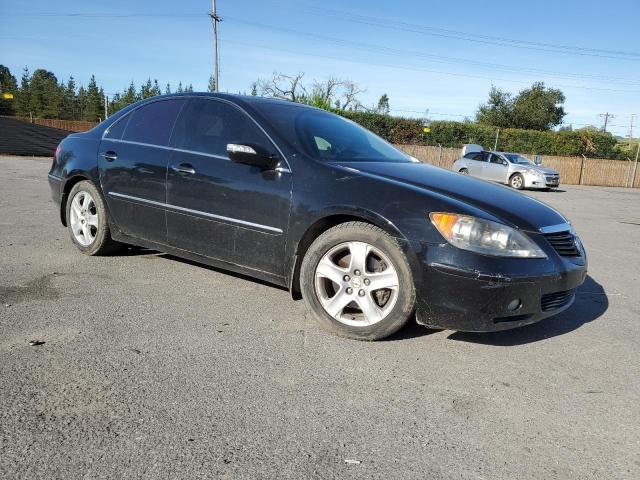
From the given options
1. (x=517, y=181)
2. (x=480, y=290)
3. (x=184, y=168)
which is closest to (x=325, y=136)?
(x=184, y=168)

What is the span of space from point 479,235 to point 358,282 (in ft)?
2.52

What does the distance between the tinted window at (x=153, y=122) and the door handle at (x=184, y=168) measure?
0.30m

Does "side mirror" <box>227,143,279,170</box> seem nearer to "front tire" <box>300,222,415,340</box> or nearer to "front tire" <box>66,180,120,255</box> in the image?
"front tire" <box>300,222,415,340</box>

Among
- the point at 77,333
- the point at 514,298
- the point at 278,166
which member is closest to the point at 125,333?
the point at 77,333

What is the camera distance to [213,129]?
3971 mm

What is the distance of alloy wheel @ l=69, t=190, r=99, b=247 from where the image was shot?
4.80 m

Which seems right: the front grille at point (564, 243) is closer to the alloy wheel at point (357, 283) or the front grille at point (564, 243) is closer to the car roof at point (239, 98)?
the alloy wheel at point (357, 283)

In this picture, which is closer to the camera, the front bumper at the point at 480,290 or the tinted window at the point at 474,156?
the front bumper at the point at 480,290

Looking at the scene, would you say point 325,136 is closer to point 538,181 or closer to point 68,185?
point 68,185

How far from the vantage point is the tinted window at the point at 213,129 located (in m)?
3.78

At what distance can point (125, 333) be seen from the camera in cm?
310

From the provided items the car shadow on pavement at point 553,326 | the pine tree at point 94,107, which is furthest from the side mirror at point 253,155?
the pine tree at point 94,107

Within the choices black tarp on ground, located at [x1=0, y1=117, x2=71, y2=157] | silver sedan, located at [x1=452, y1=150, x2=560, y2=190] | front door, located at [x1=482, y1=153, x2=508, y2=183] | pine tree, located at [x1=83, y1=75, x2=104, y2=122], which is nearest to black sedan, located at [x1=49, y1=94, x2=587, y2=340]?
silver sedan, located at [x1=452, y1=150, x2=560, y2=190]

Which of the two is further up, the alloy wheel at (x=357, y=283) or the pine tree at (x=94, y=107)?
the pine tree at (x=94, y=107)
